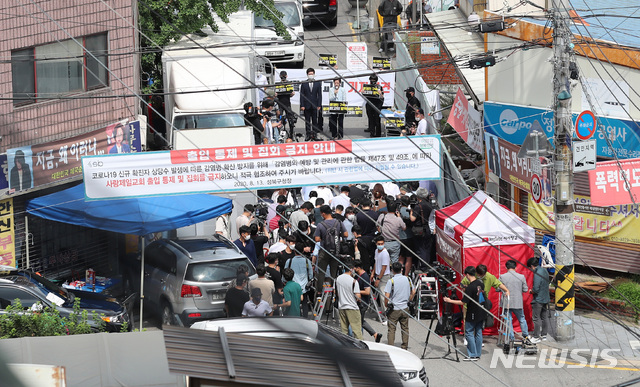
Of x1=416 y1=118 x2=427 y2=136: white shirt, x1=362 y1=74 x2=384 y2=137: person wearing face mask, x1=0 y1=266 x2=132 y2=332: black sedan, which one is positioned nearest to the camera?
x1=0 y1=266 x2=132 y2=332: black sedan

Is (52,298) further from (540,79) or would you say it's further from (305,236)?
(540,79)

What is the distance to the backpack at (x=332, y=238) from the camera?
48.2 feet

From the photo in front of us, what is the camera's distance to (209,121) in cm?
1998

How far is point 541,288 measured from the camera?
13.5 metres

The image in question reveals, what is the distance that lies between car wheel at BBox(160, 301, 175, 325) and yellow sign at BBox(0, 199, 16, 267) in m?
3.06

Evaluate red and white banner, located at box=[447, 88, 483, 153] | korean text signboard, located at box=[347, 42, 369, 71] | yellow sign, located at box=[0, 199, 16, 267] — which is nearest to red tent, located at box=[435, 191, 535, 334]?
red and white banner, located at box=[447, 88, 483, 153]

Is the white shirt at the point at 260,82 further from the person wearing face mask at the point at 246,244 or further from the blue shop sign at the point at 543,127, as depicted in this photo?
the person wearing face mask at the point at 246,244

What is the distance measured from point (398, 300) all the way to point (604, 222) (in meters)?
5.91

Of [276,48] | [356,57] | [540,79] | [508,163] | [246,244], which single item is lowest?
[246,244]

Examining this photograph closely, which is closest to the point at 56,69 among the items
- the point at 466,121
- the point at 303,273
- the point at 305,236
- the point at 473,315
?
the point at 305,236

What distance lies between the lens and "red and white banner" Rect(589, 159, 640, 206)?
14.5 m

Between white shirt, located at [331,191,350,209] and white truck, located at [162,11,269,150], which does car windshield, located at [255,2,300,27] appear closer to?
white truck, located at [162,11,269,150]

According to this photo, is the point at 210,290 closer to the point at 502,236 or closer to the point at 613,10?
the point at 502,236

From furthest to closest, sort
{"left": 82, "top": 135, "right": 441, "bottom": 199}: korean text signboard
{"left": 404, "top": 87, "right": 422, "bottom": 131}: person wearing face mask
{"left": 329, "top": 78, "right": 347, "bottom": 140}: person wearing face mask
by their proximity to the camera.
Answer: {"left": 329, "top": 78, "right": 347, "bottom": 140}: person wearing face mask, {"left": 404, "top": 87, "right": 422, "bottom": 131}: person wearing face mask, {"left": 82, "top": 135, "right": 441, "bottom": 199}: korean text signboard
